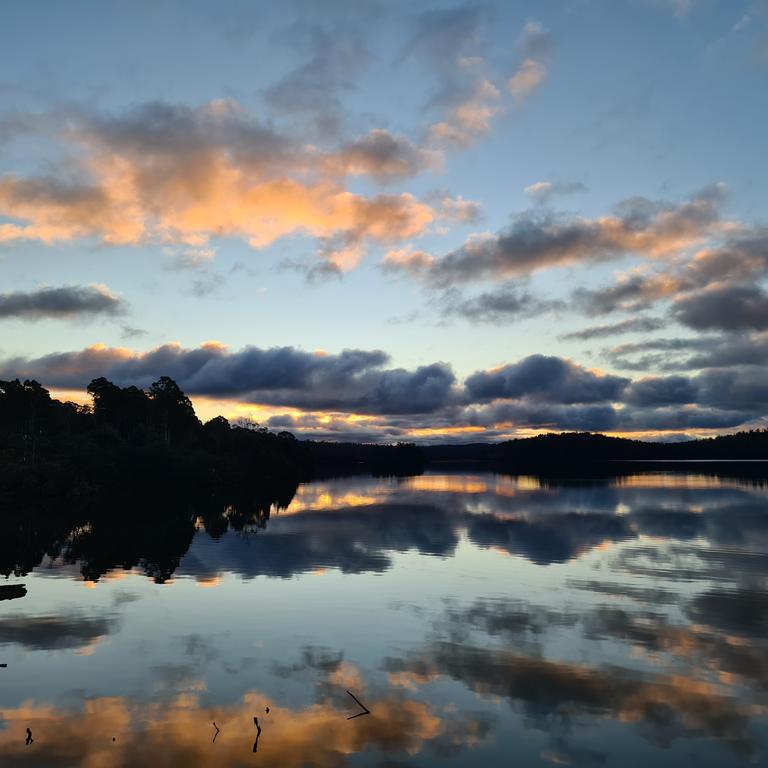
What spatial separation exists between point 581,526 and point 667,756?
54.5 meters

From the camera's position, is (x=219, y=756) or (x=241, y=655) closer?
(x=219, y=756)

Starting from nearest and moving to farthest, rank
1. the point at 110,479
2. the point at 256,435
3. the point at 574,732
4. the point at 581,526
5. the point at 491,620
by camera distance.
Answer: the point at 574,732
the point at 491,620
the point at 581,526
the point at 110,479
the point at 256,435

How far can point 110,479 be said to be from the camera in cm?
11512

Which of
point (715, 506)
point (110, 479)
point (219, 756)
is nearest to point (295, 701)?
point (219, 756)

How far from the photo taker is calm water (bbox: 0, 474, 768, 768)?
56.3 ft

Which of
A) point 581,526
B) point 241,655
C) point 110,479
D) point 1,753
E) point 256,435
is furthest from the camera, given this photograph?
point 256,435

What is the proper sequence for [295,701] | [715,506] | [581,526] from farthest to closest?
1. [715,506]
2. [581,526]
3. [295,701]

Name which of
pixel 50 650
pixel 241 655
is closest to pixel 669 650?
pixel 241 655

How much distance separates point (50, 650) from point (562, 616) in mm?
23360

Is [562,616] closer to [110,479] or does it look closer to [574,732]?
[574,732]

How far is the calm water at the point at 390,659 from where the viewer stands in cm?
1717

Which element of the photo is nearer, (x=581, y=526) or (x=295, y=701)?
(x=295, y=701)

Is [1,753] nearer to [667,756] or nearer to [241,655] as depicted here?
[241,655]

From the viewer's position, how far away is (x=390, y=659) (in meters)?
24.1
